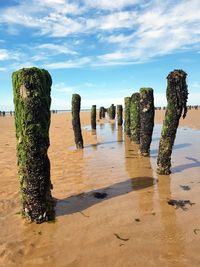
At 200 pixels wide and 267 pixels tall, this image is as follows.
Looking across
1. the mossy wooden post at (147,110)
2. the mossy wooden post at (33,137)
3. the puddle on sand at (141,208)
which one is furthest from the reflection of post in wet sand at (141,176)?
the mossy wooden post at (33,137)

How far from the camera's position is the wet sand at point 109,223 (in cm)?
550

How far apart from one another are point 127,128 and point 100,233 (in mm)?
16626

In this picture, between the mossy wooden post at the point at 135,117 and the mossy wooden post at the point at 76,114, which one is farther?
the mossy wooden post at the point at 135,117

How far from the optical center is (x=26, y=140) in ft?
23.1

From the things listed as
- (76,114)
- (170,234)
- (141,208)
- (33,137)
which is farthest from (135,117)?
(170,234)

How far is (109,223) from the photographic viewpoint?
6879 millimetres

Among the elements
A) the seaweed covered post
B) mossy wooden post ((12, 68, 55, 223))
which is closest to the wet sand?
mossy wooden post ((12, 68, 55, 223))

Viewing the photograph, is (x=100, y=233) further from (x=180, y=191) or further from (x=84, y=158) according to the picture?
(x=84, y=158)

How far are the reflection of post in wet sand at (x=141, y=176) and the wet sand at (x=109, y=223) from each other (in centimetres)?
3

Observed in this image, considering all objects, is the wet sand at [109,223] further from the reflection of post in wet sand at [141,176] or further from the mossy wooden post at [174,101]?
the mossy wooden post at [174,101]

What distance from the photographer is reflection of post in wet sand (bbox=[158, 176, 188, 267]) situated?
5.42m

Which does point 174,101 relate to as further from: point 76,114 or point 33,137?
point 76,114

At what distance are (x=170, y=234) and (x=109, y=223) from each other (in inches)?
51.0

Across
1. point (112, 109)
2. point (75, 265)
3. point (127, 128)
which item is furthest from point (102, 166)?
point (112, 109)
